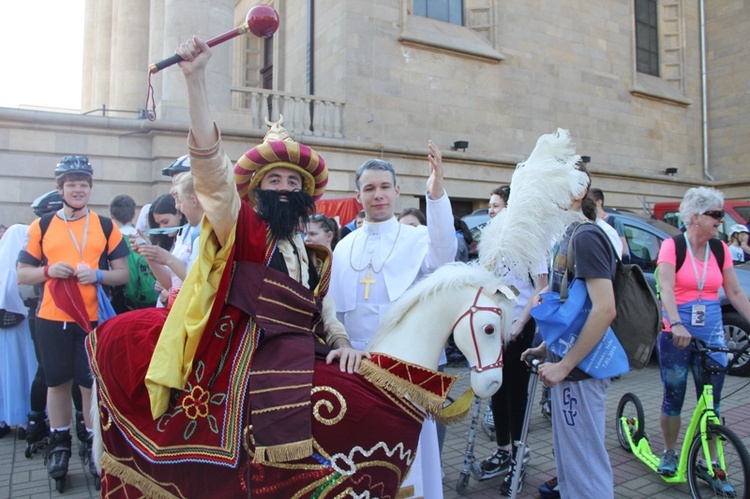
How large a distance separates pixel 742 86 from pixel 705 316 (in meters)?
20.2

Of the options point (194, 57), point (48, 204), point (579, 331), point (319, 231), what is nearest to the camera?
point (194, 57)

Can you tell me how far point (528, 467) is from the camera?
446cm

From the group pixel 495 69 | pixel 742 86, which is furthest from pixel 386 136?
pixel 742 86

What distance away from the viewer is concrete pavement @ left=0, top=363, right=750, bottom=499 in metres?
3.98

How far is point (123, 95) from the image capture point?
1658cm

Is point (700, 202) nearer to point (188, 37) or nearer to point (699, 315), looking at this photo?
point (699, 315)

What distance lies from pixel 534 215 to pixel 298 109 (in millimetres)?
10809

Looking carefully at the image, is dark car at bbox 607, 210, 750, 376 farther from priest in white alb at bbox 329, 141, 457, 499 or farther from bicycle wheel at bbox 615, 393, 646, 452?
priest in white alb at bbox 329, 141, 457, 499

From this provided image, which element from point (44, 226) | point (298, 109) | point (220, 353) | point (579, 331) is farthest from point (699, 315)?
point (298, 109)

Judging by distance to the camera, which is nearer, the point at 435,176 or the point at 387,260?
the point at 435,176

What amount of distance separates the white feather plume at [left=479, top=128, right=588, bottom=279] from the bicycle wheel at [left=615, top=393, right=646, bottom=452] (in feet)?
8.80

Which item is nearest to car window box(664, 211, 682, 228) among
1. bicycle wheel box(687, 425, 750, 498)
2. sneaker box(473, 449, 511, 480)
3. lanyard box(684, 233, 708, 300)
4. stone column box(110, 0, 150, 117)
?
lanyard box(684, 233, 708, 300)

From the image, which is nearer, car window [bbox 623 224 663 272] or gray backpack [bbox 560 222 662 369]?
gray backpack [bbox 560 222 662 369]

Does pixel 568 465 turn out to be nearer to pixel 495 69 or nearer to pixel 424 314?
pixel 424 314
